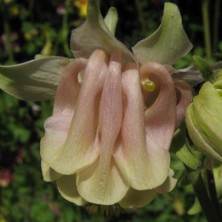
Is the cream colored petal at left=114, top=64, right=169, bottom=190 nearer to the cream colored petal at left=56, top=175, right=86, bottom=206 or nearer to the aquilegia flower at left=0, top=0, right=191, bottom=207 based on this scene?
the aquilegia flower at left=0, top=0, right=191, bottom=207

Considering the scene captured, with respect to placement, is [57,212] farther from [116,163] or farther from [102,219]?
[116,163]

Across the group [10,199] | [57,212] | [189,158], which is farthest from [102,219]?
[189,158]

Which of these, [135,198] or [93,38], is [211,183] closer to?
→ [135,198]

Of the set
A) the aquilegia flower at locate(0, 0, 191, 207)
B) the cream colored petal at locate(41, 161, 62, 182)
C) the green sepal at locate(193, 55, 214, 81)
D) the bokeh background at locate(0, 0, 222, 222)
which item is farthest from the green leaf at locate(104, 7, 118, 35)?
the bokeh background at locate(0, 0, 222, 222)

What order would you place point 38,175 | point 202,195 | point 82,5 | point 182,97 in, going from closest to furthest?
point 182,97 → point 202,195 → point 38,175 → point 82,5

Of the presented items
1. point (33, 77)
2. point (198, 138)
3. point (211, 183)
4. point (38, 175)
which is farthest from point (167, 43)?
point (38, 175)

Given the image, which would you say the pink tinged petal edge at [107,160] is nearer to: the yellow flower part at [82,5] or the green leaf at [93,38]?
the green leaf at [93,38]
